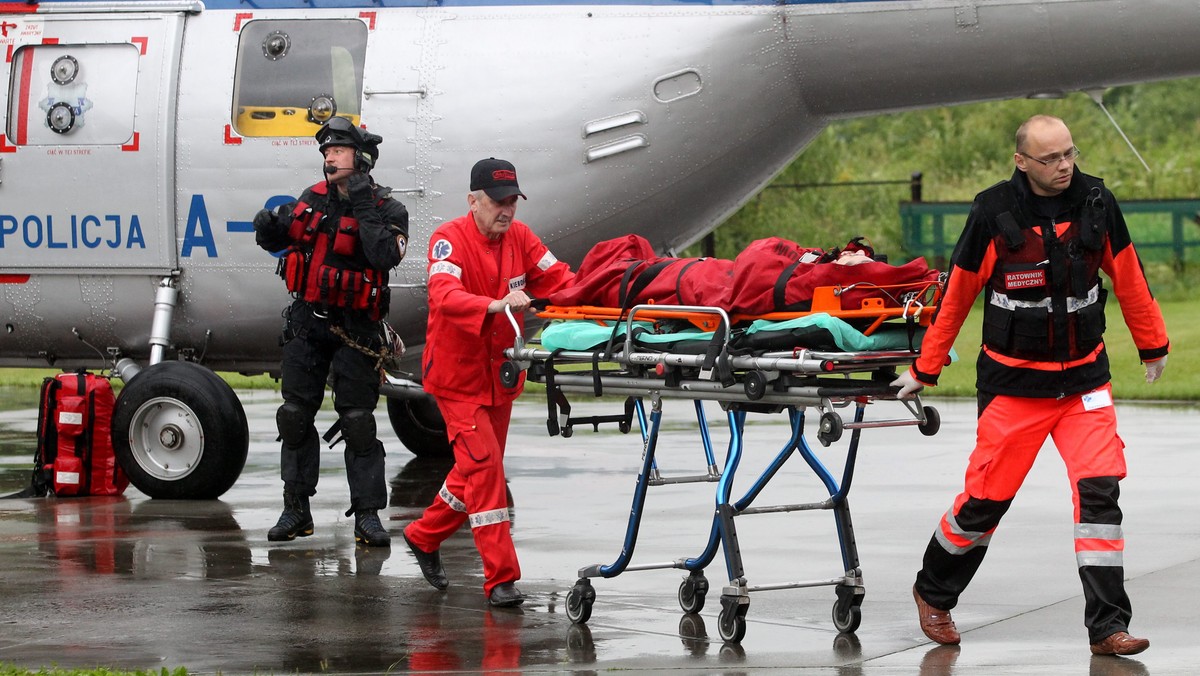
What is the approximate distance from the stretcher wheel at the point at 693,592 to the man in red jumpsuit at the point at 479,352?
2.28 ft

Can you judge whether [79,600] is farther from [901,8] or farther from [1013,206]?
[901,8]

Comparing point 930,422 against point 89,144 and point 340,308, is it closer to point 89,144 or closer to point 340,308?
point 340,308

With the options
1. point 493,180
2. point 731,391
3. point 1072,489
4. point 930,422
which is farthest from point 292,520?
point 1072,489

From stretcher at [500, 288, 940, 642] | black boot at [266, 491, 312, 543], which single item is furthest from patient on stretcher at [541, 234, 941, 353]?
black boot at [266, 491, 312, 543]

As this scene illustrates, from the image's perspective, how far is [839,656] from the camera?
6.14 m

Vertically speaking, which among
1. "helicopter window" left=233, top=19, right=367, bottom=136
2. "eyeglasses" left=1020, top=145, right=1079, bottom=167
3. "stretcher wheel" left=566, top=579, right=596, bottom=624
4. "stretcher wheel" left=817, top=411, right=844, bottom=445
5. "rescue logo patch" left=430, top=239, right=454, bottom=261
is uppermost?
"helicopter window" left=233, top=19, right=367, bottom=136

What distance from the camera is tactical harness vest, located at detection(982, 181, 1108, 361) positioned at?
20.0ft

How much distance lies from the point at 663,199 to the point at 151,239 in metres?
3.07

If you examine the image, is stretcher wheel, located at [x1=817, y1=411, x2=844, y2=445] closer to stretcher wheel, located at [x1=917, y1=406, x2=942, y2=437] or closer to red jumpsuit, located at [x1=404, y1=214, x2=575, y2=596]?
stretcher wheel, located at [x1=917, y1=406, x2=942, y2=437]

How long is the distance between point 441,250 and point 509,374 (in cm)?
60

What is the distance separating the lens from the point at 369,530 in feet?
28.7

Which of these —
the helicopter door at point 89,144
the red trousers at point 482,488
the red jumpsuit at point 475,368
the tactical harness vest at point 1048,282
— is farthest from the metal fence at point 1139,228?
the tactical harness vest at point 1048,282

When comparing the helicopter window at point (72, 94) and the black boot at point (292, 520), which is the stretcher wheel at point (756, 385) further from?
the helicopter window at point (72, 94)

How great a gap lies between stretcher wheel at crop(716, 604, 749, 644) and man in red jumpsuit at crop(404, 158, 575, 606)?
1.07 meters
